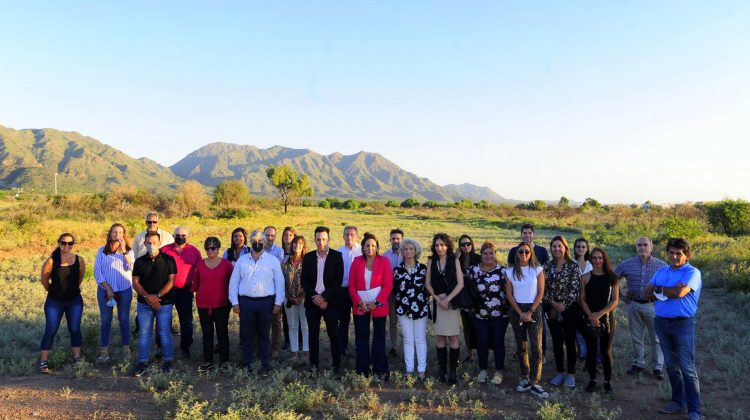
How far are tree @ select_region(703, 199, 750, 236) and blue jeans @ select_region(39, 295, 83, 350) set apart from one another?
25261mm

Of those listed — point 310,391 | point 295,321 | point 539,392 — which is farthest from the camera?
point 295,321

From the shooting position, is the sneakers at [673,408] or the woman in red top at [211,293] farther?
the woman in red top at [211,293]

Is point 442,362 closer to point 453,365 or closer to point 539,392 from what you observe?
point 453,365

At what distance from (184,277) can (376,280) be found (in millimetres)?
2484

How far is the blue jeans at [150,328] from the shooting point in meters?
5.52

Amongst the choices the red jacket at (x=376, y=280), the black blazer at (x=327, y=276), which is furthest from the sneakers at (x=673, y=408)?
the black blazer at (x=327, y=276)

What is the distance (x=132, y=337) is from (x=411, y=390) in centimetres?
454

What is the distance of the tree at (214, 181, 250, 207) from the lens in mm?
43969

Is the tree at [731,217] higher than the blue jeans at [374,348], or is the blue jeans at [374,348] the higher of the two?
the tree at [731,217]

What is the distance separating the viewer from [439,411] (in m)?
4.64

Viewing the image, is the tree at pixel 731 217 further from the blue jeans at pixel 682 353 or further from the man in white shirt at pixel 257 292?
the man in white shirt at pixel 257 292

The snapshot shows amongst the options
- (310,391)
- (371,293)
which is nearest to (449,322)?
(371,293)

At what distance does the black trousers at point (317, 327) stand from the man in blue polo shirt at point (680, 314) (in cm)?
352

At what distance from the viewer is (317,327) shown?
5617mm
